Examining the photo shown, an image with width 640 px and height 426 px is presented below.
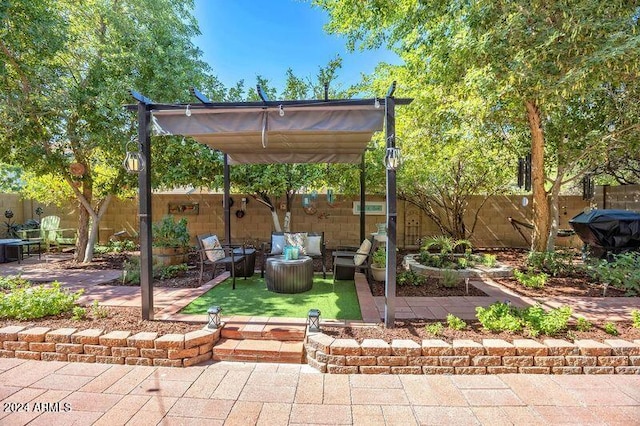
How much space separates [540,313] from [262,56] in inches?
343

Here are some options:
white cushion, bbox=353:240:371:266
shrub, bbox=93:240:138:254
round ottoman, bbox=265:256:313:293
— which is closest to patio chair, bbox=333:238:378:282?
white cushion, bbox=353:240:371:266

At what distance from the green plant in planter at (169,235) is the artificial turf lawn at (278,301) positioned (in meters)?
2.07

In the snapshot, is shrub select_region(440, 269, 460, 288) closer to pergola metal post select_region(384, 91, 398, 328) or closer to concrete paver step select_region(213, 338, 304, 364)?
pergola metal post select_region(384, 91, 398, 328)

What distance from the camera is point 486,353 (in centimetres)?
289

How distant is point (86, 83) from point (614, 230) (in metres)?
10.6

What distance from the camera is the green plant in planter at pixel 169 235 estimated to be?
264 inches

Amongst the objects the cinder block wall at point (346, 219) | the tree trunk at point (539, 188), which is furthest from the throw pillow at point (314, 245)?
the tree trunk at point (539, 188)

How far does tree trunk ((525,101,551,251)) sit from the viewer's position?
6.00m

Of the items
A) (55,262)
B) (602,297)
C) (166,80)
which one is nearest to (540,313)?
(602,297)

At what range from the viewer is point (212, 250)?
5.32 metres

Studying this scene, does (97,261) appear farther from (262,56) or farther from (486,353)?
(486,353)

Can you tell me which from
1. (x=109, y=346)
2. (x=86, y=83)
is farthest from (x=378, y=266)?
(x=86, y=83)

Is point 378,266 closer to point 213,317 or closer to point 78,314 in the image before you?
point 213,317

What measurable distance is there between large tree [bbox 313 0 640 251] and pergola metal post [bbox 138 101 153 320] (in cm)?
421
